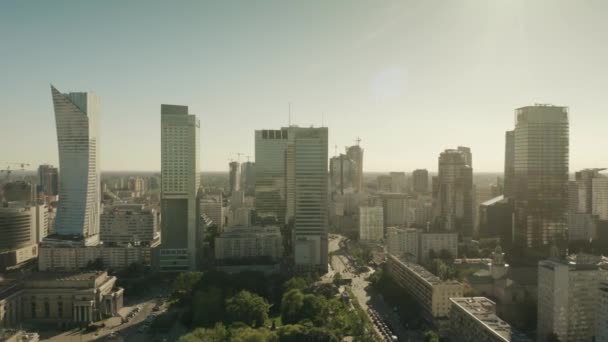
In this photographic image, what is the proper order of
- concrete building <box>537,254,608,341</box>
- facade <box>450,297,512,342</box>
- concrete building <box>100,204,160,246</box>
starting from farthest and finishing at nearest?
concrete building <box>100,204,160,246</box> → concrete building <box>537,254,608,341</box> → facade <box>450,297,512,342</box>

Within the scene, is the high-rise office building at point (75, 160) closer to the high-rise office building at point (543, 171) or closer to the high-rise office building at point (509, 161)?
the high-rise office building at point (543, 171)

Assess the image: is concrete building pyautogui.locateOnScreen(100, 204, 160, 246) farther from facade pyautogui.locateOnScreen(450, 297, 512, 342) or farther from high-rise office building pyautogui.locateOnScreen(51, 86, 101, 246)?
facade pyautogui.locateOnScreen(450, 297, 512, 342)

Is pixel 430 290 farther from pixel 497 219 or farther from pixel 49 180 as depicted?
pixel 49 180

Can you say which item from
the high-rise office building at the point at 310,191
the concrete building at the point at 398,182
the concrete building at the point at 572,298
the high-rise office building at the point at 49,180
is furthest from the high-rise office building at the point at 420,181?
the concrete building at the point at 572,298

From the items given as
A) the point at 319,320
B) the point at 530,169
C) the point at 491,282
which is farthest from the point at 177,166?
the point at 530,169

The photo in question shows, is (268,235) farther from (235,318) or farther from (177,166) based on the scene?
(235,318)

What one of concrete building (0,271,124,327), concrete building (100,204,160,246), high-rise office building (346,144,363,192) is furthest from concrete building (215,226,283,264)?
high-rise office building (346,144,363,192)

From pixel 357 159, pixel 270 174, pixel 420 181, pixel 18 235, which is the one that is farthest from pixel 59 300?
pixel 420 181
